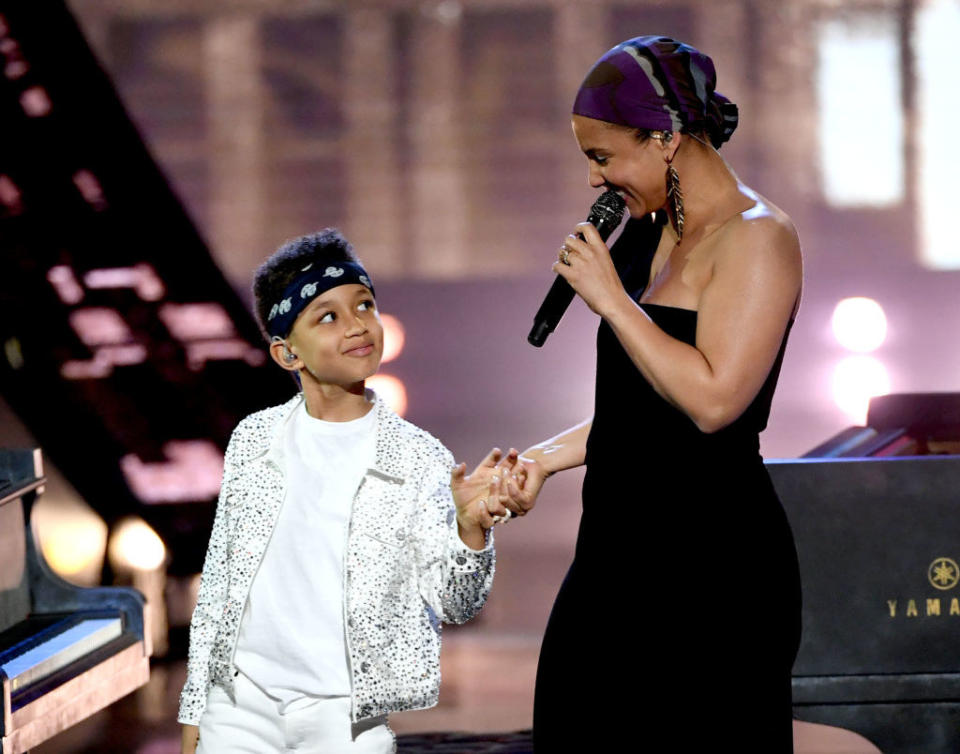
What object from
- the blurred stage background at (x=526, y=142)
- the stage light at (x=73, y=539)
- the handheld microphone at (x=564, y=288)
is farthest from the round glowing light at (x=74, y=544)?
the handheld microphone at (x=564, y=288)

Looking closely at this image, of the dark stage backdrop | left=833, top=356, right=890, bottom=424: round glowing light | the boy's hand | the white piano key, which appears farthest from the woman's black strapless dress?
left=833, top=356, right=890, bottom=424: round glowing light

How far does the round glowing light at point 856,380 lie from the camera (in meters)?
6.21

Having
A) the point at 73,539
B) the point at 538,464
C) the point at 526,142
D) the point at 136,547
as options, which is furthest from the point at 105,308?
the point at 538,464

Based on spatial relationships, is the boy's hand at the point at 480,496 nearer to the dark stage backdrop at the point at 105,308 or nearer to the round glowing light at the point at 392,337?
the dark stage backdrop at the point at 105,308

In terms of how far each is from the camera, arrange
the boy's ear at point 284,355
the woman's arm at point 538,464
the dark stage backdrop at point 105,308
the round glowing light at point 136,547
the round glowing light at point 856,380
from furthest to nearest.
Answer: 1. the round glowing light at point 856,380
2. the round glowing light at point 136,547
3. the dark stage backdrop at point 105,308
4. the boy's ear at point 284,355
5. the woman's arm at point 538,464

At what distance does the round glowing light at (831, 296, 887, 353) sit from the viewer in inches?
245

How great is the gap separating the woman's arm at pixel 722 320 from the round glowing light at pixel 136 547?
318 centimetres

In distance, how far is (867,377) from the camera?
20.5ft

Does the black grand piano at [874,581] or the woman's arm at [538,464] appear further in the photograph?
the black grand piano at [874,581]

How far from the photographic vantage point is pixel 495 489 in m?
1.96

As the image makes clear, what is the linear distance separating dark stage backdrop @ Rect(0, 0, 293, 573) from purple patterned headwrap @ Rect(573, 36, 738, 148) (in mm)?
2570

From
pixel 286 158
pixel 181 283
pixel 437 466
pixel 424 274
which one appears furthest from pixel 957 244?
pixel 437 466

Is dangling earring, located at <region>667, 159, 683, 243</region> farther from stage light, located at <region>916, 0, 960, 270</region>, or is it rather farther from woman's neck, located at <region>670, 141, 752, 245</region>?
stage light, located at <region>916, 0, 960, 270</region>

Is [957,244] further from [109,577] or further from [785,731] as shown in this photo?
[785,731]
